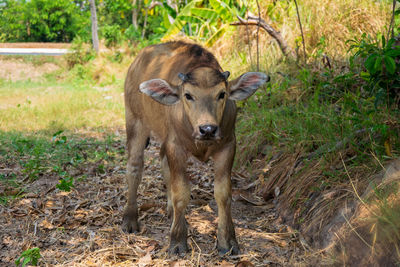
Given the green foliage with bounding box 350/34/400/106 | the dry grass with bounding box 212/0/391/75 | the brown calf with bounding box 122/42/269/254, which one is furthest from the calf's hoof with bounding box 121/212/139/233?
the dry grass with bounding box 212/0/391/75

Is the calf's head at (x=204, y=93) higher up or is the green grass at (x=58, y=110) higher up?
the calf's head at (x=204, y=93)

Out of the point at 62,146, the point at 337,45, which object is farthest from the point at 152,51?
the point at 337,45

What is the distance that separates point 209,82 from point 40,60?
17.4 metres

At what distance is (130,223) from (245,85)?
6.35 ft

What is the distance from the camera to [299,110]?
248 inches

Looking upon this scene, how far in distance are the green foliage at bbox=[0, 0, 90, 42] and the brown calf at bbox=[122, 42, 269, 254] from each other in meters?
→ 17.3

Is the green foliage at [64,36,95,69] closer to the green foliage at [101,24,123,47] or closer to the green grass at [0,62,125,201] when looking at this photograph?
the green foliage at [101,24,123,47]

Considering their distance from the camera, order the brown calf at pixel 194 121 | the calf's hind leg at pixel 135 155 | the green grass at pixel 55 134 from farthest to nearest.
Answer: the green grass at pixel 55 134 < the calf's hind leg at pixel 135 155 < the brown calf at pixel 194 121

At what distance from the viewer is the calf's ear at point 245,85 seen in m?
4.03

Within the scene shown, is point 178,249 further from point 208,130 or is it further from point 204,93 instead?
point 204,93

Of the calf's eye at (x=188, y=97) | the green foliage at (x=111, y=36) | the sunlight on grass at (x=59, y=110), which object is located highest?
the calf's eye at (x=188, y=97)

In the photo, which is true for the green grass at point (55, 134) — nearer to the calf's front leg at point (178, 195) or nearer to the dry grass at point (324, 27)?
the calf's front leg at point (178, 195)

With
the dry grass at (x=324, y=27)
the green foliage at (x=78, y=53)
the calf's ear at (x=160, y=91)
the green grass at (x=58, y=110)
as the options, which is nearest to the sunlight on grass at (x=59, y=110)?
the green grass at (x=58, y=110)

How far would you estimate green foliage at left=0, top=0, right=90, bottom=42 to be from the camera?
2159cm
